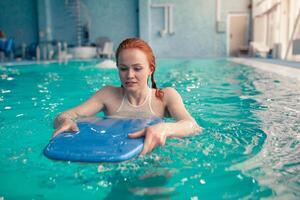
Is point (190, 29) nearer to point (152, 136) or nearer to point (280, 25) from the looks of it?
point (280, 25)

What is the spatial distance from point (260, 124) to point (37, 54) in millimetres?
15843

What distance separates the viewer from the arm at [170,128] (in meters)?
1.83

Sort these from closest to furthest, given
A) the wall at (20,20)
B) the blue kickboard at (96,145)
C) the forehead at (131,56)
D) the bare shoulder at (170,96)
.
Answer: the blue kickboard at (96,145)
the forehead at (131,56)
the bare shoulder at (170,96)
the wall at (20,20)

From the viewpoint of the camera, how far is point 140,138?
1859 millimetres

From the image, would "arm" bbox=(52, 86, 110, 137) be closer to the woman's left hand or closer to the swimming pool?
the swimming pool

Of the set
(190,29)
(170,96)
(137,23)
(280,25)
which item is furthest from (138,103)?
(190,29)

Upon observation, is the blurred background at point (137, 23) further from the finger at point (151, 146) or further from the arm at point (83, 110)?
the finger at point (151, 146)

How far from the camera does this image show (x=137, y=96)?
2545mm

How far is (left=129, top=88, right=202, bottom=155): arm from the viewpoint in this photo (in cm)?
183

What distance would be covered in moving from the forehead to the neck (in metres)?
0.34

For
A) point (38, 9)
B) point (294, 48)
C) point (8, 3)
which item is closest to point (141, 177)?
point (294, 48)

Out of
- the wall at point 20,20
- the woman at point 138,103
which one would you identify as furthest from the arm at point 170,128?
the wall at point 20,20

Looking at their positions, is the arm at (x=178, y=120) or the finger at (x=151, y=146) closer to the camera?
the finger at (x=151, y=146)

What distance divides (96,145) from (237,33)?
69.6ft
